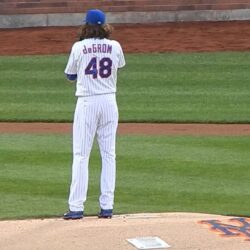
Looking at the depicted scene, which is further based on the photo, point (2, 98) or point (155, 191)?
point (2, 98)

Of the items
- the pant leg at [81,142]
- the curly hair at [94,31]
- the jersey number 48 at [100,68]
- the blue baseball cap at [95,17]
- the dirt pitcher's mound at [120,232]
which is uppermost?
the blue baseball cap at [95,17]

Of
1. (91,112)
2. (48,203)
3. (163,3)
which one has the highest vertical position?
(163,3)

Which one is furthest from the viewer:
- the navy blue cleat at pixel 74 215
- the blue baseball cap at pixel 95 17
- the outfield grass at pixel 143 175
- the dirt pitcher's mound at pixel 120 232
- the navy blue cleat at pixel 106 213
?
the outfield grass at pixel 143 175

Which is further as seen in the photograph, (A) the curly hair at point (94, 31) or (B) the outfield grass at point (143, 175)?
(B) the outfield grass at point (143, 175)

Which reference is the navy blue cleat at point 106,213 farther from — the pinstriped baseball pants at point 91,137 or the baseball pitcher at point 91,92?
the baseball pitcher at point 91,92

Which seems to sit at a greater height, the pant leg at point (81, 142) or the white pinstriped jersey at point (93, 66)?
the white pinstriped jersey at point (93, 66)

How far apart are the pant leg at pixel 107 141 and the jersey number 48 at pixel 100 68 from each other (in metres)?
0.21

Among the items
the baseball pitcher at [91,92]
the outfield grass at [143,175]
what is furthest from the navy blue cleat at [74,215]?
the outfield grass at [143,175]

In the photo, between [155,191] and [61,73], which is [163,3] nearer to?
[61,73]

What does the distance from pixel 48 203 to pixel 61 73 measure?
1179cm

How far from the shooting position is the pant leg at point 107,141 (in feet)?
28.0

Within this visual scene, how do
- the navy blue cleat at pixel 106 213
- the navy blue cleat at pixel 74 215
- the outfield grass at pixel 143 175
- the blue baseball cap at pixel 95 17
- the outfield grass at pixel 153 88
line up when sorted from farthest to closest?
the outfield grass at pixel 153 88 → the outfield grass at pixel 143 175 → the navy blue cleat at pixel 106 213 → the navy blue cleat at pixel 74 215 → the blue baseball cap at pixel 95 17

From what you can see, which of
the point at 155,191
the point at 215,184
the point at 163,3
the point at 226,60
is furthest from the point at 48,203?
the point at 163,3

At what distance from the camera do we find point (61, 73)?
2158 cm
